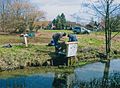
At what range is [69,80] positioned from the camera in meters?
22.2

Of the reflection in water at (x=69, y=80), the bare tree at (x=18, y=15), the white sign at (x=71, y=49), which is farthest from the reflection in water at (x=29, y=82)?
the bare tree at (x=18, y=15)

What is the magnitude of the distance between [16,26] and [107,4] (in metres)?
25.0

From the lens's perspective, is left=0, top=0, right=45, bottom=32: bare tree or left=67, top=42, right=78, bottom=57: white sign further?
left=0, top=0, right=45, bottom=32: bare tree

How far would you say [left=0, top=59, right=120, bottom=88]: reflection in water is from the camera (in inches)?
784

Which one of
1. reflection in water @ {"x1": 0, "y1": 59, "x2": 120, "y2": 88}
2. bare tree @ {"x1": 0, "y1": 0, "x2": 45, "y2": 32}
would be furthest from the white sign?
bare tree @ {"x1": 0, "y1": 0, "x2": 45, "y2": 32}

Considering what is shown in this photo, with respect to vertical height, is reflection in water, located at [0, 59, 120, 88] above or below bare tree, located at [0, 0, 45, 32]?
below

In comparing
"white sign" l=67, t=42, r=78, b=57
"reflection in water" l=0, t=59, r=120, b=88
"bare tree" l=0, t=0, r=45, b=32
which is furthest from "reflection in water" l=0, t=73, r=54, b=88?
"bare tree" l=0, t=0, r=45, b=32

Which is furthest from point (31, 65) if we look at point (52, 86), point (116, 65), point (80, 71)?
point (116, 65)

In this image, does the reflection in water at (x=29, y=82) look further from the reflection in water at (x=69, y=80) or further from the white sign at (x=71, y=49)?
the white sign at (x=71, y=49)

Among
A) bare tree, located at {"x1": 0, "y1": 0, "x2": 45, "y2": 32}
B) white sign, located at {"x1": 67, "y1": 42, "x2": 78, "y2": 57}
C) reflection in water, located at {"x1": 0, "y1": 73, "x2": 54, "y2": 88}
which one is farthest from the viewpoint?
bare tree, located at {"x1": 0, "y1": 0, "x2": 45, "y2": 32}

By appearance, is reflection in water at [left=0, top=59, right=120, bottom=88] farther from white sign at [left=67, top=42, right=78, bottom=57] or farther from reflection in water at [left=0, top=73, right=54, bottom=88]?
white sign at [left=67, top=42, right=78, bottom=57]

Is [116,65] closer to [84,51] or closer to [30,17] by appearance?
[84,51]

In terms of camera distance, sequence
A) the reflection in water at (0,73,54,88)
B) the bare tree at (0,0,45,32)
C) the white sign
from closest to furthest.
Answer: the reflection in water at (0,73,54,88), the white sign, the bare tree at (0,0,45,32)

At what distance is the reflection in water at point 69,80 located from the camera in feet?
65.4
